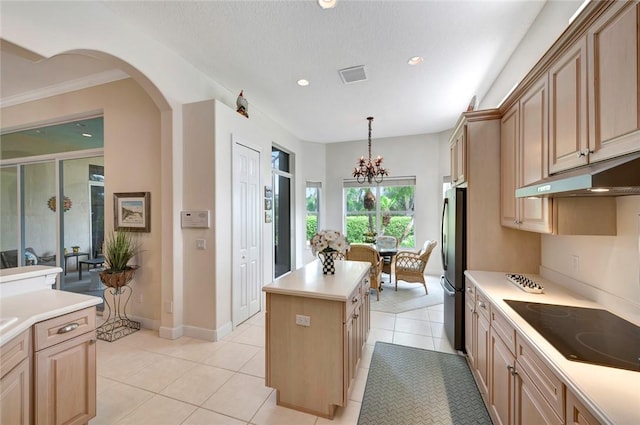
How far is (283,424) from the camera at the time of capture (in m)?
1.78

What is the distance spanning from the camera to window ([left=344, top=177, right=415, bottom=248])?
240 inches

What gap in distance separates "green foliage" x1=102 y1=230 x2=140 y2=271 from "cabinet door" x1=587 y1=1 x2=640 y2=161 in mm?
4169

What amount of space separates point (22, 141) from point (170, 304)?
13.0 ft

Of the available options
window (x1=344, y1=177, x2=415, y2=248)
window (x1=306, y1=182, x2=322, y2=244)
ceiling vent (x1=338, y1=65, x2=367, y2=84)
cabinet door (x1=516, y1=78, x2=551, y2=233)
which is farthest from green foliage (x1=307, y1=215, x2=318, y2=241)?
cabinet door (x1=516, y1=78, x2=551, y2=233)

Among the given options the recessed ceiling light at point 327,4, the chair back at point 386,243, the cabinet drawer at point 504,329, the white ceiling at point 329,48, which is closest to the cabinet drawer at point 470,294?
the cabinet drawer at point 504,329

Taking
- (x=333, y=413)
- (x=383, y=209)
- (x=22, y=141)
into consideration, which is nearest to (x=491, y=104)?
(x=383, y=209)

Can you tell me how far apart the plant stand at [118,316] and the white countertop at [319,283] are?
246 centimetres

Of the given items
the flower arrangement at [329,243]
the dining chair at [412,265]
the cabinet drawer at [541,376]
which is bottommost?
the dining chair at [412,265]

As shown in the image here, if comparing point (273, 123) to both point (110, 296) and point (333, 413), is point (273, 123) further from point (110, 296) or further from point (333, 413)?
point (333, 413)

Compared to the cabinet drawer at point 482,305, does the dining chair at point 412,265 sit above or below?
below

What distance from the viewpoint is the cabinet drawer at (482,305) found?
188 cm

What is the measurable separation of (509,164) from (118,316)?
4.83 m

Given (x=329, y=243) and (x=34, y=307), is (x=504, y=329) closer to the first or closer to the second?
(x=329, y=243)

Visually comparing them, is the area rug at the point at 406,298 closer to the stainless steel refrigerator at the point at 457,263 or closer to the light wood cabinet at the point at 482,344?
the stainless steel refrigerator at the point at 457,263
